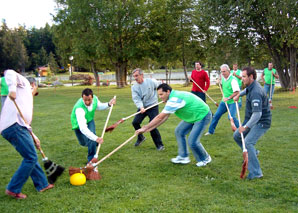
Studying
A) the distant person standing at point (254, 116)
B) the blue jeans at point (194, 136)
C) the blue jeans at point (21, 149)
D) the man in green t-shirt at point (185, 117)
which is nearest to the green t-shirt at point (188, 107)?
the man in green t-shirt at point (185, 117)

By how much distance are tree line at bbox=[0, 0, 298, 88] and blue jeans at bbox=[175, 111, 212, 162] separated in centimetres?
1634

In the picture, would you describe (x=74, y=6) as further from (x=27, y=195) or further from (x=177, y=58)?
(x=27, y=195)

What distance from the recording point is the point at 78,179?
513cm

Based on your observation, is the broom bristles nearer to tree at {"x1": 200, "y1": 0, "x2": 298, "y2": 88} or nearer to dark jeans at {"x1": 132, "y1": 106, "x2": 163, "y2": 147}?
dark jeans at {"x1": 132, "y1": 106, "x2": 163, "y2": 147}

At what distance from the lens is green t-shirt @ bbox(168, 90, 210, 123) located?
5.32 m

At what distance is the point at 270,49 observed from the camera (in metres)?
21.6

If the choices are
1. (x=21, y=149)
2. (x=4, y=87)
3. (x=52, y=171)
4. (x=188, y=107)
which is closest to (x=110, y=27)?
(x=188, y=107)

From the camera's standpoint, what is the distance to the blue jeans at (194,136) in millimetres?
5711

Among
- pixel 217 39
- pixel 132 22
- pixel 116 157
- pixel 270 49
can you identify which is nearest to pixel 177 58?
pixel 132 22

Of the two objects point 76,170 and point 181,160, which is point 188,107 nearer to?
point 181,160

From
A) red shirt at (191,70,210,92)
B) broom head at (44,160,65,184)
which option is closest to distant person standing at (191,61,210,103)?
red shirt at (191,70,210,92)

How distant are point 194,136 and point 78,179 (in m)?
2.32

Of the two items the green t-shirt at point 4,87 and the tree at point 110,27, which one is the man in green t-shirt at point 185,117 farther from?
the tree at point 110,27

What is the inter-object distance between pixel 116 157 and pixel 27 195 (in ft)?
7.80
